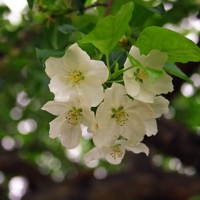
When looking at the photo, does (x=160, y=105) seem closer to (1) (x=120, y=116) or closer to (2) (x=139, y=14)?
(1) (x=120, y=116)

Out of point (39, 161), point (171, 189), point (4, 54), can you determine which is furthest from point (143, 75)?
point (39, 161)

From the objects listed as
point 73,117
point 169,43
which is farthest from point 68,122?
A: point 169,43

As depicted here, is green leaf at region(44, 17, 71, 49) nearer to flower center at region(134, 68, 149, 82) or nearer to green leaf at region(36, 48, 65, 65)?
green leaf at region(36, 48, 65, 65)

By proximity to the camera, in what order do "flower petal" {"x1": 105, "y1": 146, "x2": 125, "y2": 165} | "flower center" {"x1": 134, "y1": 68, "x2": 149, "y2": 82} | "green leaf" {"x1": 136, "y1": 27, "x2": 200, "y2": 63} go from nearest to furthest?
"green leaf" {"x1": 136, "y1": 27, "x2": 200, "y2": 63}
"flower center" {"x1": 134, "y1": 68, "x2": 149, "y2": 82}
"flower petal" {"x1": 105, "y1": 146, "x2": 125, "y2": 165}

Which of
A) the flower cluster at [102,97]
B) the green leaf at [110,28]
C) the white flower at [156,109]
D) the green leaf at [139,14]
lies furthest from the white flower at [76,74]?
the green leaf at [139,14]

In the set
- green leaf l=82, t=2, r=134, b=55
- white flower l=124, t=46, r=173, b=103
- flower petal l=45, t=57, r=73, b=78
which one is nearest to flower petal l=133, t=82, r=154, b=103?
white flower l=124, t=46, r=173, b=103

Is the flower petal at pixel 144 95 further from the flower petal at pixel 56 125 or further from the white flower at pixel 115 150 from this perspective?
the flower petal at pixel 56 125
